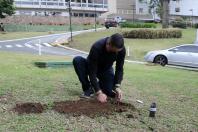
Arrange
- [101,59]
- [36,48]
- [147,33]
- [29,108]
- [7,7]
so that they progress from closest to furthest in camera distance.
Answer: [29,108], [101,59], [36,48], [147,33], [7,7]

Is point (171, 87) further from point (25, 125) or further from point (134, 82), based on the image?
point (25, 125)

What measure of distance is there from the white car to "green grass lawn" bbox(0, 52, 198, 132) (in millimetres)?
12605

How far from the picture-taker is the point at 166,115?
7559 mm

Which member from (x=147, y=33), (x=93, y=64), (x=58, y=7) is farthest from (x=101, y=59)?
(x=58, y=7)

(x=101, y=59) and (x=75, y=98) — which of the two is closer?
(x=101, y=59)

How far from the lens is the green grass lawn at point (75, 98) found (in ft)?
21.6

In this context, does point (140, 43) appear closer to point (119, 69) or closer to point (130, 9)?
point (119, 69)

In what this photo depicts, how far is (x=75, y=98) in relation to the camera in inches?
328

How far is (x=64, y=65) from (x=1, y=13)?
47.6m

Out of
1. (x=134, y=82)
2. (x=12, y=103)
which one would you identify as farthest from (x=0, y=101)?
(x=134, y=82)

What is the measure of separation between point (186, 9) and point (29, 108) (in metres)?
112

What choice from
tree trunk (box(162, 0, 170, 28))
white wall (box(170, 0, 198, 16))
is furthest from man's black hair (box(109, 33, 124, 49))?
white wall (box(170, 0, 198, 16))

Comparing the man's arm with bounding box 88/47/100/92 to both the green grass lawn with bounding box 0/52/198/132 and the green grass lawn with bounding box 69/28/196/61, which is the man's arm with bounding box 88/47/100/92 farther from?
the green grass lawn with bounding box 69/28/196/61

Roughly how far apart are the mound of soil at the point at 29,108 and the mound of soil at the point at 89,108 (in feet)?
0.79
